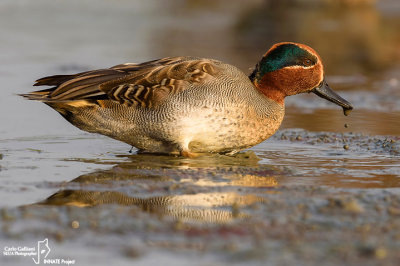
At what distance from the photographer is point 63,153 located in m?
6.58

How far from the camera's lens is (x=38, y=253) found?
398 cm

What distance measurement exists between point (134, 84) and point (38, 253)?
2.48m

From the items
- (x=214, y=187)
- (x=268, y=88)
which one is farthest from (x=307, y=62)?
(x=214, y=187)

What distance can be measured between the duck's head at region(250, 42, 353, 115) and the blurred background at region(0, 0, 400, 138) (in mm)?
1328

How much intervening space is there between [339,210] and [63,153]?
8.92 ft

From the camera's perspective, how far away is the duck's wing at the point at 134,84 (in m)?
6.18

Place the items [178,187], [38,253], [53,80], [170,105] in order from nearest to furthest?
[38,253] < [178,187] < [170,105] < [53,80]

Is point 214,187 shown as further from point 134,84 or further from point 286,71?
point 286,71

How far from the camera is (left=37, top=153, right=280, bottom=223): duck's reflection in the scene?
476 centimetres

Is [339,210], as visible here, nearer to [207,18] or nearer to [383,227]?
[383,227]

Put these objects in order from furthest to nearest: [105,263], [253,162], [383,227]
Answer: [253,162] → [383,227] → [105,263]

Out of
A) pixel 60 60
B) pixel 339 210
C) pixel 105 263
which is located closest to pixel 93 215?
pixel 105 263

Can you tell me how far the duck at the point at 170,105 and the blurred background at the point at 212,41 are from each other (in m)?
1.25

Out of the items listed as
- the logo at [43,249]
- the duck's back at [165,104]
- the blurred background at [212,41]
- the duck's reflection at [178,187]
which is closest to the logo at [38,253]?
the logo at [43,249]
